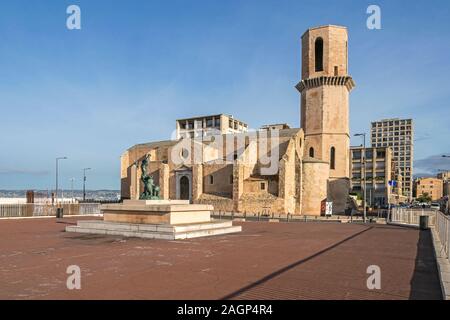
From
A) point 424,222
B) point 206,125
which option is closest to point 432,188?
point 206,125

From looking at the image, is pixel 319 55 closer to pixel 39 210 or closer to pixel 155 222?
pixel 155 222

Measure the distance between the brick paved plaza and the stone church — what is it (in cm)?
2873

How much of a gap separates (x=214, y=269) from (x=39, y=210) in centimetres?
2653

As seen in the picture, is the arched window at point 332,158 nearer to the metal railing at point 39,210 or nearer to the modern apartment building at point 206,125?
the metal railing at point 39,210

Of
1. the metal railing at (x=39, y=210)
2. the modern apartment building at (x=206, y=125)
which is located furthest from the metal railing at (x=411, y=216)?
the modern apartment building at (x=206, y=125)

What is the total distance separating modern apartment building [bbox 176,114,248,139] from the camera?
351ft

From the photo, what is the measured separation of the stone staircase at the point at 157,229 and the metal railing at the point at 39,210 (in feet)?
44.0

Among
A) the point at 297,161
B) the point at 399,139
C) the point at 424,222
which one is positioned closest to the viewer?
the point at 424,222

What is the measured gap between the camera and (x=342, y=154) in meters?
47.4

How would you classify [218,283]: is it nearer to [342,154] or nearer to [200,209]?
[200,209]

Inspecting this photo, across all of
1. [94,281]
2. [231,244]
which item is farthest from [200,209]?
[94,281]

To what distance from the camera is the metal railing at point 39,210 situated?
92.4 feet

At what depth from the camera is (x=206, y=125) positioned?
109750 millimetres

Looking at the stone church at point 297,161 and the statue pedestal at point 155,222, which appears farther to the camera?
the stone church at point 297,161
